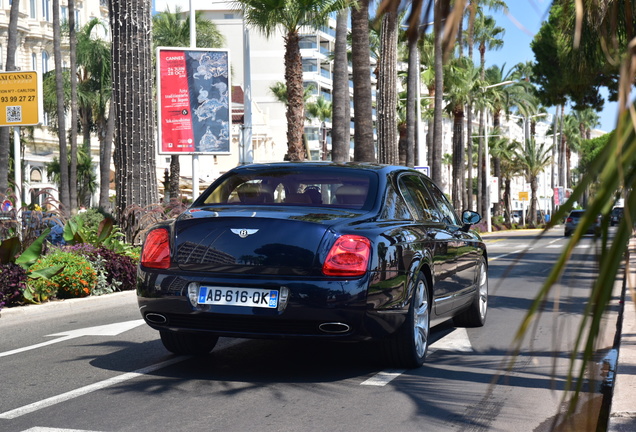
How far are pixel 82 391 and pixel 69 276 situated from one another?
21.8 ft

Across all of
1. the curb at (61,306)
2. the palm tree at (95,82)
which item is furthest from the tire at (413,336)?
the palm tree at (95,82)

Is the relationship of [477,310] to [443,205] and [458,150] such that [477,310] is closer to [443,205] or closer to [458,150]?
[443,205]

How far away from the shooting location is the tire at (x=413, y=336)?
638cm

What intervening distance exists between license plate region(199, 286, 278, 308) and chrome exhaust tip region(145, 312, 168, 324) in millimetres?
401

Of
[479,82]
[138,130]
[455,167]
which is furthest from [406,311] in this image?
[479,82]

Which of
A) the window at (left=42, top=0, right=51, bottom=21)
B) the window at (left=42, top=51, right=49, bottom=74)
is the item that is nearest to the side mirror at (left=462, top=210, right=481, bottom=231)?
the window at (left=42, top=51, right=49, bottom=74)

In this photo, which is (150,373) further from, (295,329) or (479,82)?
(479,82)

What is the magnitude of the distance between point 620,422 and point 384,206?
2565 mm

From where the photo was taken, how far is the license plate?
5.85 m

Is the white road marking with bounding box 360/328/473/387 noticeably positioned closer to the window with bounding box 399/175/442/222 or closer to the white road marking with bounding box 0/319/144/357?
the window with bounding box 399/175/442/222

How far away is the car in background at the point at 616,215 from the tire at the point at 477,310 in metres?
7.98

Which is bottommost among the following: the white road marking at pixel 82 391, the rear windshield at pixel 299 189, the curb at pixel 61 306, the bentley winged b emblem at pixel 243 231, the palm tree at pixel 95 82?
the curb at pixel 61 306

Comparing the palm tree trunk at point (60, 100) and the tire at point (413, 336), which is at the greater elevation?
the palm tree trunk at point (60, 100)

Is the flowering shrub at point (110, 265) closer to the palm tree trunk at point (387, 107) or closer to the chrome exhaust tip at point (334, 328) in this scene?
the chrome exhaust tip at point (334, 328)
